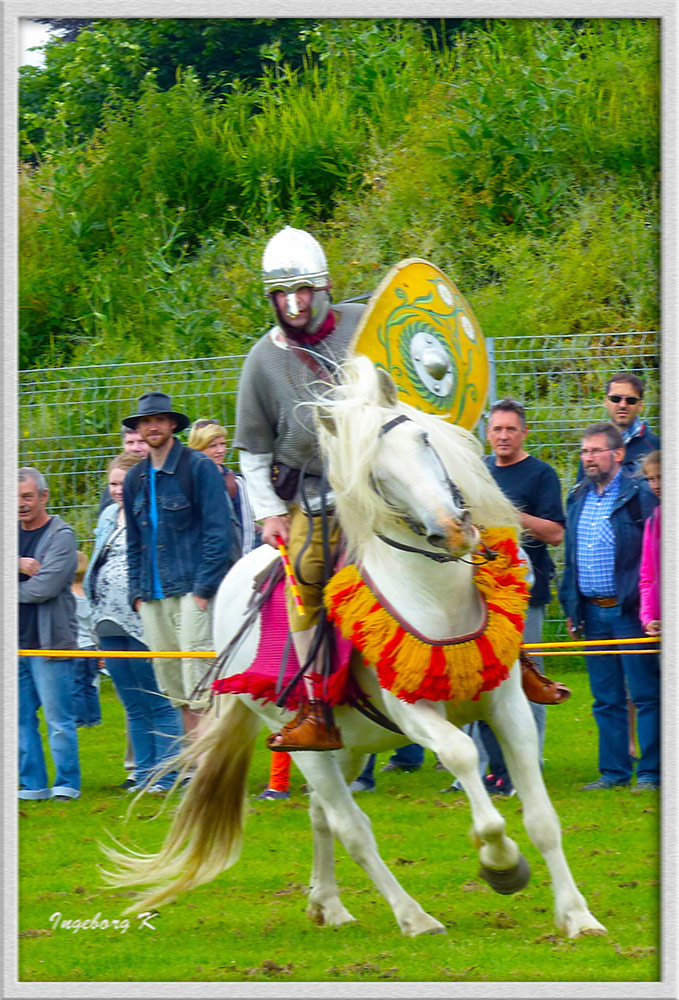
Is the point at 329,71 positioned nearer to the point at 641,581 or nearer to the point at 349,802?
the point at 641,581

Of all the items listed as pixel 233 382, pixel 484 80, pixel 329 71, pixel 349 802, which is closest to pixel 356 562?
pixel 349 802

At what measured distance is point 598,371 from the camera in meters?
8.97

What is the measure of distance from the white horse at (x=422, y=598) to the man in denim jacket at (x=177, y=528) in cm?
187

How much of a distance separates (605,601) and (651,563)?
0.53 meters

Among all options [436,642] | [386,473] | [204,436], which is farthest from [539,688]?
[204,436]

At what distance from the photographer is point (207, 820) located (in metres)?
5.41

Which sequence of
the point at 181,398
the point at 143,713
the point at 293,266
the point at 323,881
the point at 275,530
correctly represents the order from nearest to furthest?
the point at 293,266 → the point at 275,530 → the point at 323,881 → the point at 143,713 → the point at 181,398

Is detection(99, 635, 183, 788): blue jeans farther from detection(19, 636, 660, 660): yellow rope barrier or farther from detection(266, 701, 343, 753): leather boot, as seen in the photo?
detection(266, 701, 343, 753): leather boot

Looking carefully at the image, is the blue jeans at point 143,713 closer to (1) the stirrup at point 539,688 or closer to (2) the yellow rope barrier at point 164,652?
(2) the yellow rope barrier at point 164,652

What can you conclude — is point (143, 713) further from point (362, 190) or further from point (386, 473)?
point (362, 190)

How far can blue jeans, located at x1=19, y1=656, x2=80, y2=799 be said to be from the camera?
273 inches

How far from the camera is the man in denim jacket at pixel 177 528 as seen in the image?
6.82 metres

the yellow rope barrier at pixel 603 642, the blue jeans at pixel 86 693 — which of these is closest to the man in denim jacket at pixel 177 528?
the blue jeans at pixel 86 693

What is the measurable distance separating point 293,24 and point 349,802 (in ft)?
10.8
